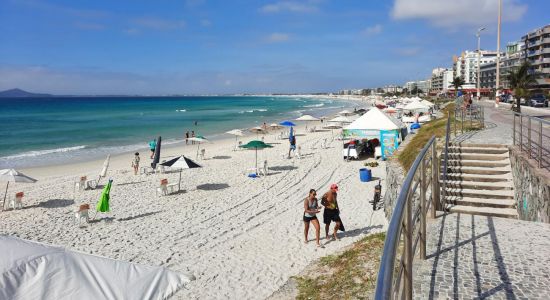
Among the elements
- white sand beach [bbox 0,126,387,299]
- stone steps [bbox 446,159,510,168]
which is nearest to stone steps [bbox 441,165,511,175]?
stone steps [bbox 446,159,510,168]

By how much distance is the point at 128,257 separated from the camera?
8828 mm

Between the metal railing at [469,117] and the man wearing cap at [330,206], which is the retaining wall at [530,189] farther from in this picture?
the metal railing at [469,117]

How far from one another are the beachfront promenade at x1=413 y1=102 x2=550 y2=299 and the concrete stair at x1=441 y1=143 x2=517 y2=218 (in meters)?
1.14

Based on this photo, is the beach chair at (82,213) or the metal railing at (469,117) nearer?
the beach chair at (82,213)

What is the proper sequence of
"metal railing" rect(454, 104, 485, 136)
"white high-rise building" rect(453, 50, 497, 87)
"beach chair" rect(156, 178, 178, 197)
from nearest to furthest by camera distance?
"metal railing" rect(454, 104, 485, 136)
"beach chair" rect(156, 178, 178, 197)
"white high-rise building" rect(453, 50, 497, 87)

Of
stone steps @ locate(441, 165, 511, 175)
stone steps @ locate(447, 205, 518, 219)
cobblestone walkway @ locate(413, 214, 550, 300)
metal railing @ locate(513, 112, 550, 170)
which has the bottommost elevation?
stone steps @ locate(447, 205, 518, 219)

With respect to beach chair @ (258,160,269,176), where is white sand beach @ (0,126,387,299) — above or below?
below

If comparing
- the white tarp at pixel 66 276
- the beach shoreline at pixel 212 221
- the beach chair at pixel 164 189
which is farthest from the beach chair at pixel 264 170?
the white tarp at pixel 66 276

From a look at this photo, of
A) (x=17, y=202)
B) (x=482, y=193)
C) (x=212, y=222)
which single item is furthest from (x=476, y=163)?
(x=17, y=202)

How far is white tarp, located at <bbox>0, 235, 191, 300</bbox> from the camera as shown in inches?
147

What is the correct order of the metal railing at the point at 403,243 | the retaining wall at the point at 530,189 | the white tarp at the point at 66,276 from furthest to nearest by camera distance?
1. the retaining wall at the point at 530,189
2. the white tarp at the point at 66,276
3. the metal railing at the point at 403,243

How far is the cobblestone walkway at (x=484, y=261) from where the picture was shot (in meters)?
3.36

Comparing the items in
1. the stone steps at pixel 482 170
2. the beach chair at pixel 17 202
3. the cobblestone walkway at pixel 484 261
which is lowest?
the beach chair at pixel 17 202

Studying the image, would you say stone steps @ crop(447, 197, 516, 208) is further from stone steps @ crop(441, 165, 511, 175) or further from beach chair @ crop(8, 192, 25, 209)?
beach chair @ crop(8, 192, 25, 209)
